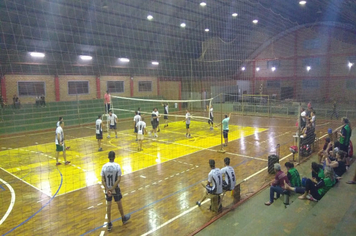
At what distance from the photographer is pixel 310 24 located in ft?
64.0

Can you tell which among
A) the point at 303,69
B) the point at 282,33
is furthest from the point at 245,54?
the point at 303,69

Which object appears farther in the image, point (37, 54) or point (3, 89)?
point (37, 54)

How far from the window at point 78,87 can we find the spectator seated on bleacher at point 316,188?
1699 centimetres

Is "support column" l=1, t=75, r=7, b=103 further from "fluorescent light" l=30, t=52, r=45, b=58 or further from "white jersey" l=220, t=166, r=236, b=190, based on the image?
"white jersey" l=220, t=166, r=236, b=190

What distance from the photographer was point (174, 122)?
18.5m

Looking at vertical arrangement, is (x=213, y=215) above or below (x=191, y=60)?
below

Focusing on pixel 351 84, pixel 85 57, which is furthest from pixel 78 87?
pixel 351 84

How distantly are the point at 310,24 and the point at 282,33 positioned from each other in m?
2.29

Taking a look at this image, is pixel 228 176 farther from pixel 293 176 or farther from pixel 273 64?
pixel 273 64

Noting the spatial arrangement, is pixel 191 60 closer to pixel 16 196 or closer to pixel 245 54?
pixel 245 54

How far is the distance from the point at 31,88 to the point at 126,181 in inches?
511

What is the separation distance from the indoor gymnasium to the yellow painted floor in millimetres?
76

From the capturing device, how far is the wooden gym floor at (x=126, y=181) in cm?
489

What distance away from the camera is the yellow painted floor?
7.28m
